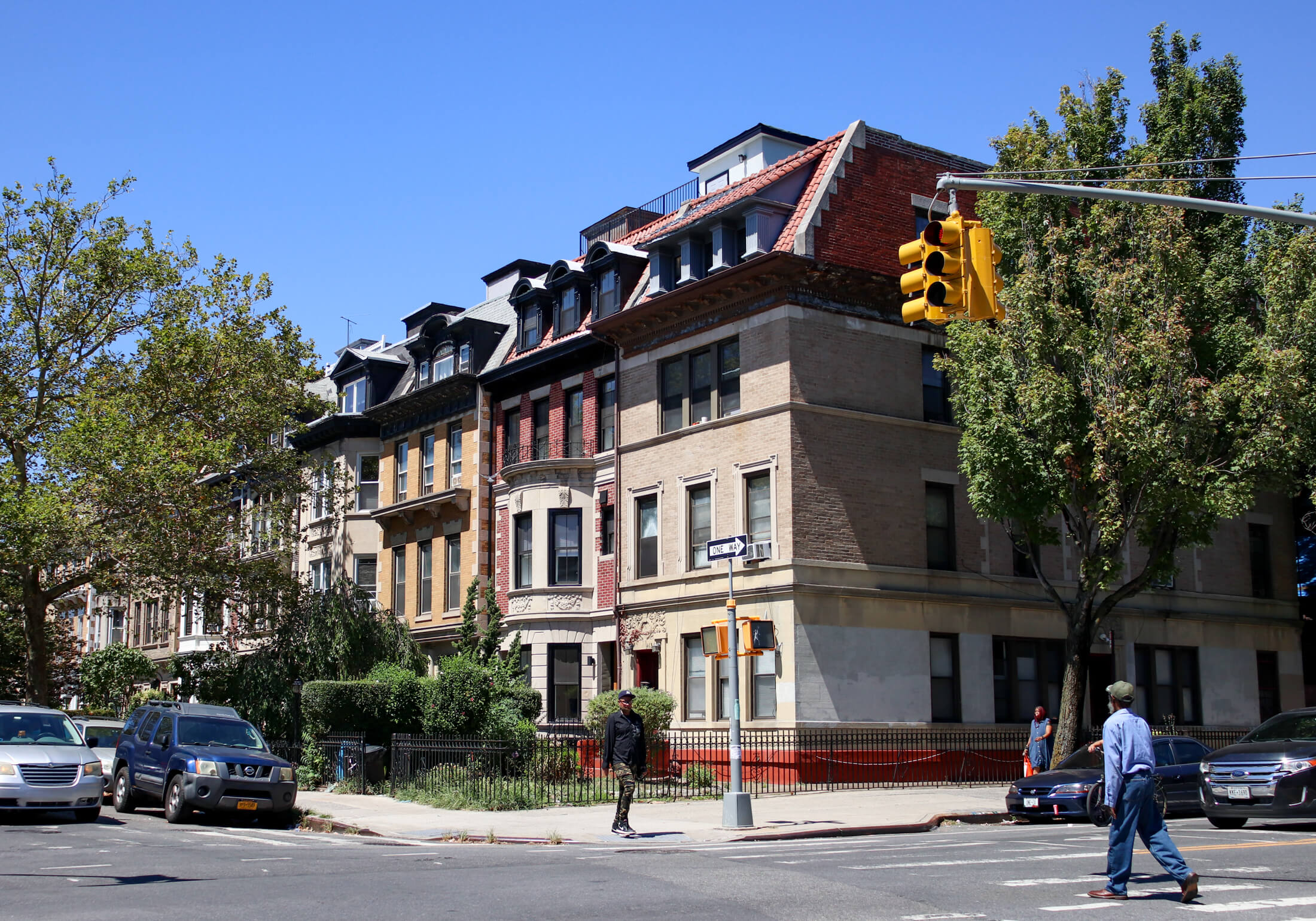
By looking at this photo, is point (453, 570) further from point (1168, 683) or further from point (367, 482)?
point (1168, 683)

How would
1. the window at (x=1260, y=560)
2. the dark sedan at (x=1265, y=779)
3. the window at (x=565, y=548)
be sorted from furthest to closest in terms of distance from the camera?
the window at (x=1260, y=560) → the window at (x=565, y=548) → the dark sedan at (x=1265, y=779)

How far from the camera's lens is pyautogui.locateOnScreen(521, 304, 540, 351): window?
124 feet

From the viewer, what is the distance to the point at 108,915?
1003cm

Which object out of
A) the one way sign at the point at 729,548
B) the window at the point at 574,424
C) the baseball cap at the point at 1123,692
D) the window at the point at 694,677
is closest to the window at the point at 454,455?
the window at the point at 574,424

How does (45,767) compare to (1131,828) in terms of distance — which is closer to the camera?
(1131,828)

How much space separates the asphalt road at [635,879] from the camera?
1023 cm

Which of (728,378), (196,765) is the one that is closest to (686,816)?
(196,765)

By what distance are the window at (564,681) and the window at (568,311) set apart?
8832mm

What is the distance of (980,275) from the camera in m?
12.2

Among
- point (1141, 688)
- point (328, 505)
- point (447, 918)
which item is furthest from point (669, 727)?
point (447, 918)

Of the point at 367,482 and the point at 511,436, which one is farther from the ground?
the point at 511,436

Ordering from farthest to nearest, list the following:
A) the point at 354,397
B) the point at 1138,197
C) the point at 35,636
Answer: the point at 354,397
the point at 35,636
the point at 1138,197

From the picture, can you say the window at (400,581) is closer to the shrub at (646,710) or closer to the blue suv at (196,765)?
the shrub at (646,710)

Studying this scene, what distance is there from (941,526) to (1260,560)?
12.6 metres
